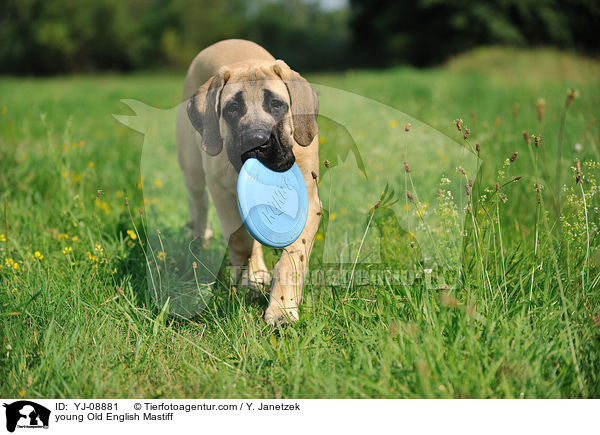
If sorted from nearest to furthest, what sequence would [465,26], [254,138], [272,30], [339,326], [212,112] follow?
1. [339,326]
2. [254,138]
3. [212,112]
4. [465,26]
5. [272,30]

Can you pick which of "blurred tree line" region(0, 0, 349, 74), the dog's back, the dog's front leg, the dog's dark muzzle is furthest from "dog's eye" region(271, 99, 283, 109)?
"blurred tree line" region(0, 0, 349, 74)

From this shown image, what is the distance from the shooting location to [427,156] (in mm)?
4875

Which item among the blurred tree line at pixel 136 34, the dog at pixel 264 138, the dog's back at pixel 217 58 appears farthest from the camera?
the blurred tree line at pixel 136 34

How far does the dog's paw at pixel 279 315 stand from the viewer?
2.56 meters

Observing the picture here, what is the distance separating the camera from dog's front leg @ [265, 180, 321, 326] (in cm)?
261

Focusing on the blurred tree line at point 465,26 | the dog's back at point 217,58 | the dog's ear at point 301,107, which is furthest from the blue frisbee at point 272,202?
the blurred tree line at point 465,26

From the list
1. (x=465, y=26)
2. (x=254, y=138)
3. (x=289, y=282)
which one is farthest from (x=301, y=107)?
(x=465, y=26)

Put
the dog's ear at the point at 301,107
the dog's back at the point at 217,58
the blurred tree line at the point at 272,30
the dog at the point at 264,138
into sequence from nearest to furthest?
the dog at the point at 264,138 → the dog's ear at the point at 301,107 → the dog's back at the point at 217,58 → the blurred tree line at the point at 272,30

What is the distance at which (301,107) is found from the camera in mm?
2758

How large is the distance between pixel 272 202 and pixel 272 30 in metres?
48.0

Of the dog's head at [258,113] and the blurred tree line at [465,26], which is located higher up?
the blurred tree line at [465,26]

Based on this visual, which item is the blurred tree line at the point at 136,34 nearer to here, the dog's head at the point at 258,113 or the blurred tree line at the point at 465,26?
the blurred tree line at the point at 465,26

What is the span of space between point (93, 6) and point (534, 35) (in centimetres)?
3447

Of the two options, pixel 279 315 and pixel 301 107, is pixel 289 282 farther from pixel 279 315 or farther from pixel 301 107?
pixel 301 107
